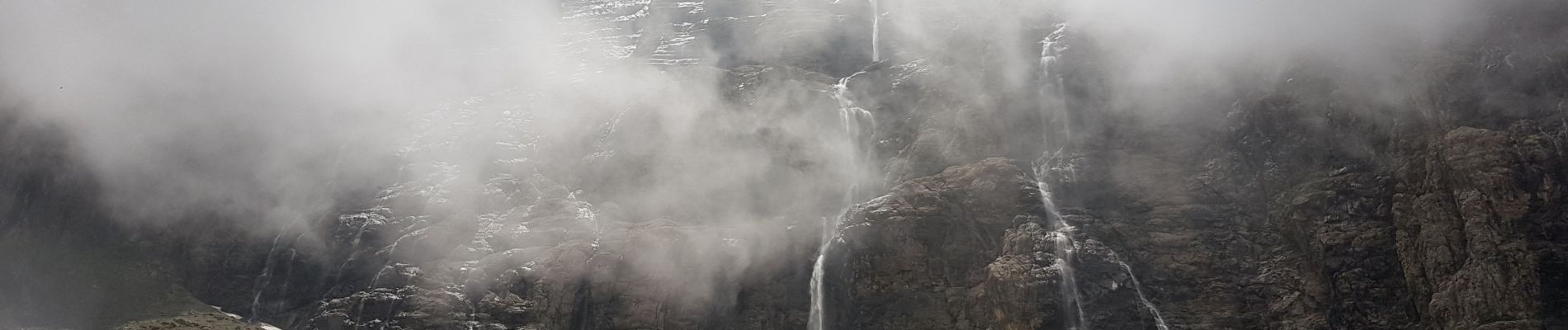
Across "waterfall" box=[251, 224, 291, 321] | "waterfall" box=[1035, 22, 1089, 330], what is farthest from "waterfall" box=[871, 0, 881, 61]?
"waterfall" box=[251, 224, 291, 321]

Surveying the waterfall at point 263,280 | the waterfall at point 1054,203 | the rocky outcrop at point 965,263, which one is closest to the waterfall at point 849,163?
the rocky outcrop at point 965,263

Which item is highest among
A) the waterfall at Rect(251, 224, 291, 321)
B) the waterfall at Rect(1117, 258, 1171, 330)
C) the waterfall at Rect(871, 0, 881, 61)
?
the waterfall at Rect(871, 0, 881, 61)

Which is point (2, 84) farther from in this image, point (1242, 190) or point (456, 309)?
point (1242, 190)

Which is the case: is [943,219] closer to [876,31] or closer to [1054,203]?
[1054,203]

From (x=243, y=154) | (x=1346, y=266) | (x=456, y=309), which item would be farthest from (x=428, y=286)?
(x=1346, y=266)

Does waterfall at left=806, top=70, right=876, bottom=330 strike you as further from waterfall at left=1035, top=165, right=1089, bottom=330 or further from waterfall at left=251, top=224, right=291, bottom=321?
waterfall at left=251, top=224, right=291, bottom=321

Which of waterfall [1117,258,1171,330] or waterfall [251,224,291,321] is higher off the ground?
waterfall [251,224,291,321]
